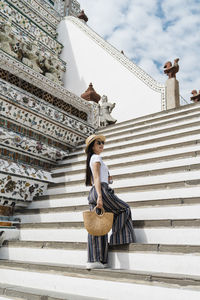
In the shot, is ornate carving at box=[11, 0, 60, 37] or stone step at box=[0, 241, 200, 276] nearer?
stone step at box=[0, 241, 200, 276]

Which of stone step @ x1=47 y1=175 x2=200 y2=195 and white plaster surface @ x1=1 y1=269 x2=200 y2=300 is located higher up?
stone step @ x1=47 y1=175 x2=200 y2=195

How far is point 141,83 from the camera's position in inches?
346

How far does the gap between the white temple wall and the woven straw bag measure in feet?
21.0

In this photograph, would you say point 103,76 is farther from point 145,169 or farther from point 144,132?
point 145,169

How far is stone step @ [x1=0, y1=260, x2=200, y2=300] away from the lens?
1.86 meters

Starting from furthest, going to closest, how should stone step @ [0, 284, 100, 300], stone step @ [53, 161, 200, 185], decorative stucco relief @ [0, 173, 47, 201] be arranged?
decorative stucco relief @ [0, 173, 47, 201] < stone step @ [53, 161, 200, 185] < stone step @ [0, 284, 100, 300]

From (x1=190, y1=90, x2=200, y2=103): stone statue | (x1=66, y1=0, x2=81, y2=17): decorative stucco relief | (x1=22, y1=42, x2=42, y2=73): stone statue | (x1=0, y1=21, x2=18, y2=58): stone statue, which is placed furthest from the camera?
(x1=66, y1=0, x2=81, y2=17): decorative stucco relief

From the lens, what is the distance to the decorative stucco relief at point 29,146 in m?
4.66

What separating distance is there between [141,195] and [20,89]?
3077 mm

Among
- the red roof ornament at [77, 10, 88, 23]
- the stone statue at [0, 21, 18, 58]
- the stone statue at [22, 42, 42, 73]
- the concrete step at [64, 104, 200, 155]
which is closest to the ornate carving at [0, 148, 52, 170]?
the concrete step at [64, 104, 200, 155]

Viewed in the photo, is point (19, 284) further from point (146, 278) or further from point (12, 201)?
point (12, 201)

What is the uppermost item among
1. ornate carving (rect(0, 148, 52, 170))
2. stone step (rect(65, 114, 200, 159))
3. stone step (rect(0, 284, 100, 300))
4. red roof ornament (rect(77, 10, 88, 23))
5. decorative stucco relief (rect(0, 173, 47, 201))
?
red roof ornament (rect(77, 10, 88, 23))

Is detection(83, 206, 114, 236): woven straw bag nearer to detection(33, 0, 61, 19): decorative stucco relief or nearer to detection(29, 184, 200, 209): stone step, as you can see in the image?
detection(29, 184, 200, 209): stone step

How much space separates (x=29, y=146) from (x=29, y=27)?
22.7 feet
